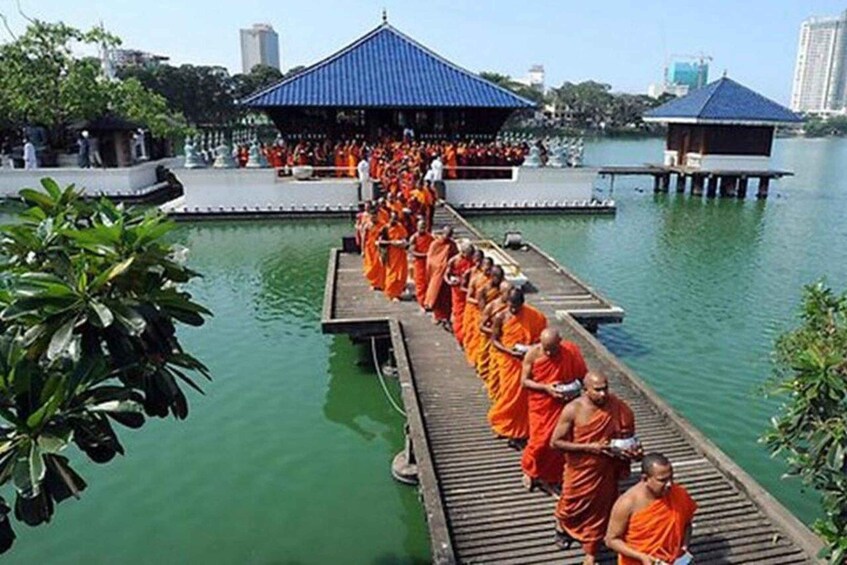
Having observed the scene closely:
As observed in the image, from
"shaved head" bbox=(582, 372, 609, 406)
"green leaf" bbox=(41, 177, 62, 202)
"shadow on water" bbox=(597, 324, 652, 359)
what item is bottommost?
"shadow on water" bbox=(597, 324, 652, 359)

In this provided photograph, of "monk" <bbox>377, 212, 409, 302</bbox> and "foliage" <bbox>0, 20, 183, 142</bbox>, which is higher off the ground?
"foliage" <bbox>0, 20, 183, 142</bbox>

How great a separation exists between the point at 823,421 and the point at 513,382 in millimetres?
2762

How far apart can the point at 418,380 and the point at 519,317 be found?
6.01 ft

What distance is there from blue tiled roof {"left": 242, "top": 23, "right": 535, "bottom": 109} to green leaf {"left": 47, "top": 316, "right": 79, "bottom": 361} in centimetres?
2207

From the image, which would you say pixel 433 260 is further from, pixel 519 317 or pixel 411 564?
pixel 411 564

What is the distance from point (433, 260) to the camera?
907 cm

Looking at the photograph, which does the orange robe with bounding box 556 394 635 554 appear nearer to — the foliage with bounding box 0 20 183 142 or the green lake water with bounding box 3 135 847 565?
the green lake water with bounding box 3 135 847 565

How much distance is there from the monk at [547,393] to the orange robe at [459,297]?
3.09 m

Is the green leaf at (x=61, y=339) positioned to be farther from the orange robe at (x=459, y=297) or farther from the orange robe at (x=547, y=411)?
the orange robe at (x=459, y=297)

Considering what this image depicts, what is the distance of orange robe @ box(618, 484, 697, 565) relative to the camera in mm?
3609

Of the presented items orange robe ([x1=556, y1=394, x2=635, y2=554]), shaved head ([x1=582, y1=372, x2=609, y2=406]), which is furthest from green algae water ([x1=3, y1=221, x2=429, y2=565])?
shaved head ([x1=582, y1=372, x2=609, y2=406])

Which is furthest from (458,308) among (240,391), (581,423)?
(581,423)

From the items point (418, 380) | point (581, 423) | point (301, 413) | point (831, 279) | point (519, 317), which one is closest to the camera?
point (581, 423)

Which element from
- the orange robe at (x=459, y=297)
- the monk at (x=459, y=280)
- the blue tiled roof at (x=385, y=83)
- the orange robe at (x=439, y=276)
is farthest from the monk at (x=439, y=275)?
the blue tiled roof at (x=385, y=83)
